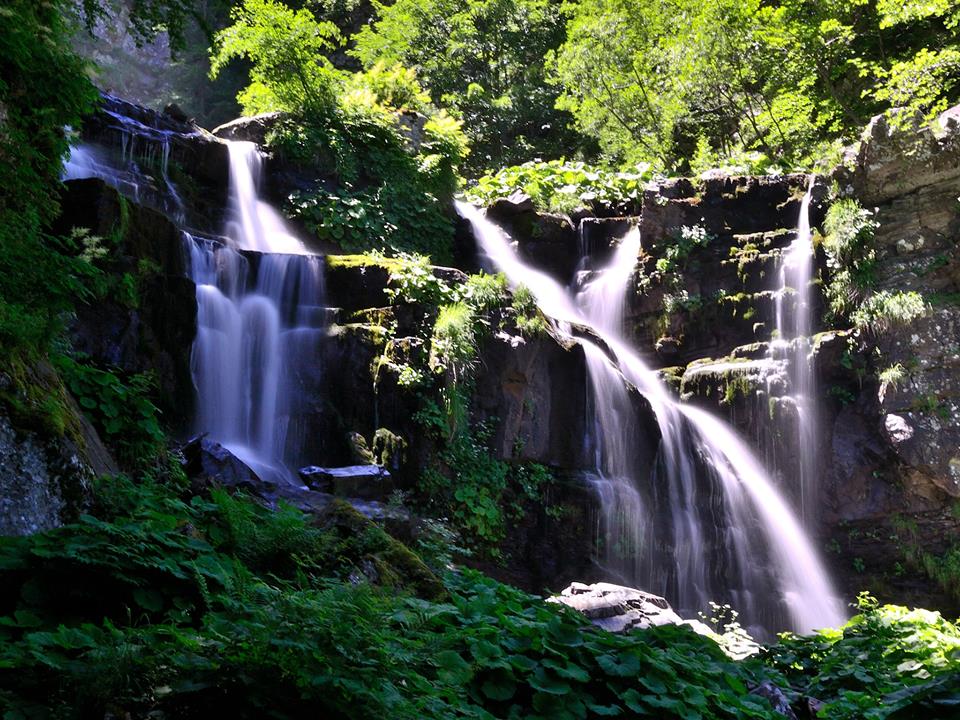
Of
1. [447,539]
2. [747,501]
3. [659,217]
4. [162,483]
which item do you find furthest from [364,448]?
[659,217]

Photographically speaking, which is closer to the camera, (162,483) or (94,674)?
(94,674)

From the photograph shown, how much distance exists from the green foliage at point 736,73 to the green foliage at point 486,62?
10.4ft

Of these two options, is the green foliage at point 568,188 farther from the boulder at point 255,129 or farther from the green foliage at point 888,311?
the green foliage at point 888,311

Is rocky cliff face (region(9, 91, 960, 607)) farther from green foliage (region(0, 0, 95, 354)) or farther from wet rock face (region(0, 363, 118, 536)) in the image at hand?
wet rock face (region(0, 363, 118, 536))

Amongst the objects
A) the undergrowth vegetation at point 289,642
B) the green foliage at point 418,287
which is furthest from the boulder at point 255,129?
the undergrowth vegetation at point 289,642

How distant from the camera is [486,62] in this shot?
25703mm

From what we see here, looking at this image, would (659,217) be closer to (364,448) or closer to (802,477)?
(802,477)

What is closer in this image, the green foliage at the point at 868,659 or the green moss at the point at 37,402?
the green moss at the point at 37,402

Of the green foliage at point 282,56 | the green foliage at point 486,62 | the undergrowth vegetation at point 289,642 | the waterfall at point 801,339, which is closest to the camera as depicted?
the undergrowth vegetation at point 289,642

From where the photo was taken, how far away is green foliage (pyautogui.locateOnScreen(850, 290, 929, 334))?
13453 millimetres

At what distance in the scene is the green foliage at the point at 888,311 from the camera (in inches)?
530

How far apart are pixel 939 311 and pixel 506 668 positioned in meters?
12.3

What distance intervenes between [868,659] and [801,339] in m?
8.65

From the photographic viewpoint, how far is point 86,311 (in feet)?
27.6
